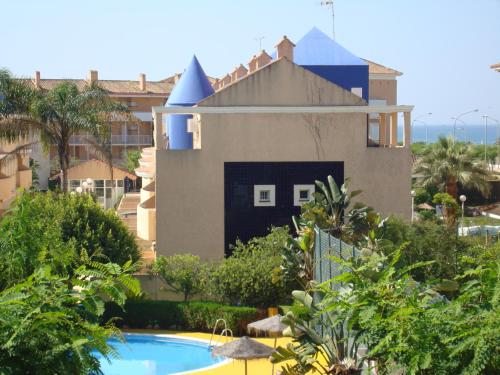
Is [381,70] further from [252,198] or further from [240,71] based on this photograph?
[252,198]

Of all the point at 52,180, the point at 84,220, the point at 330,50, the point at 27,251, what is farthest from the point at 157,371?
the point at 52,180

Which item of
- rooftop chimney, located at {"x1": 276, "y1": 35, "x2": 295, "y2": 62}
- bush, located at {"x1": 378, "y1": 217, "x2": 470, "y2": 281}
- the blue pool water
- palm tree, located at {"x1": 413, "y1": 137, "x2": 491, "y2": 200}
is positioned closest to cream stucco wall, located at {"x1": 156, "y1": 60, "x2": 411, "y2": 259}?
bush, located at {"x1": 378, "y1": 217, "x2": 470, "y2": 281}

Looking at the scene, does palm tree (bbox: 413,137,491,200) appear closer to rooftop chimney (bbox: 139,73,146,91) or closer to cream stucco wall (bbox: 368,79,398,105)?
cream stucco wall (bbox: 368,79,398,105)

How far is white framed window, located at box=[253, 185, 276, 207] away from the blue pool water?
8.06 metres

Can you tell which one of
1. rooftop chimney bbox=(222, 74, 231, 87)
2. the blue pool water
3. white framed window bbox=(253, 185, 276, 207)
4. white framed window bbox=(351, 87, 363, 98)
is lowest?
the blue pool water

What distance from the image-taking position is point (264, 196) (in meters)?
36.6

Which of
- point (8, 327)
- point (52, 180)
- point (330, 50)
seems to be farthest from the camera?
point (52, 180)

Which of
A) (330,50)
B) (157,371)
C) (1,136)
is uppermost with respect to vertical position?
(330,50)

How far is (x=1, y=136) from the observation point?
4181 centimetres

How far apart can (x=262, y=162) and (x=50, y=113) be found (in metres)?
11.0

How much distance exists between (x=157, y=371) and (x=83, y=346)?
17.4 metres

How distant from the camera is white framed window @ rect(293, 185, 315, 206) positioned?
36562 mm

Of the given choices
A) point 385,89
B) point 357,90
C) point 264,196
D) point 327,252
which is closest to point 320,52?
point 357,90

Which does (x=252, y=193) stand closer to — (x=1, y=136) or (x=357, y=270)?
(x=1, y=136)
